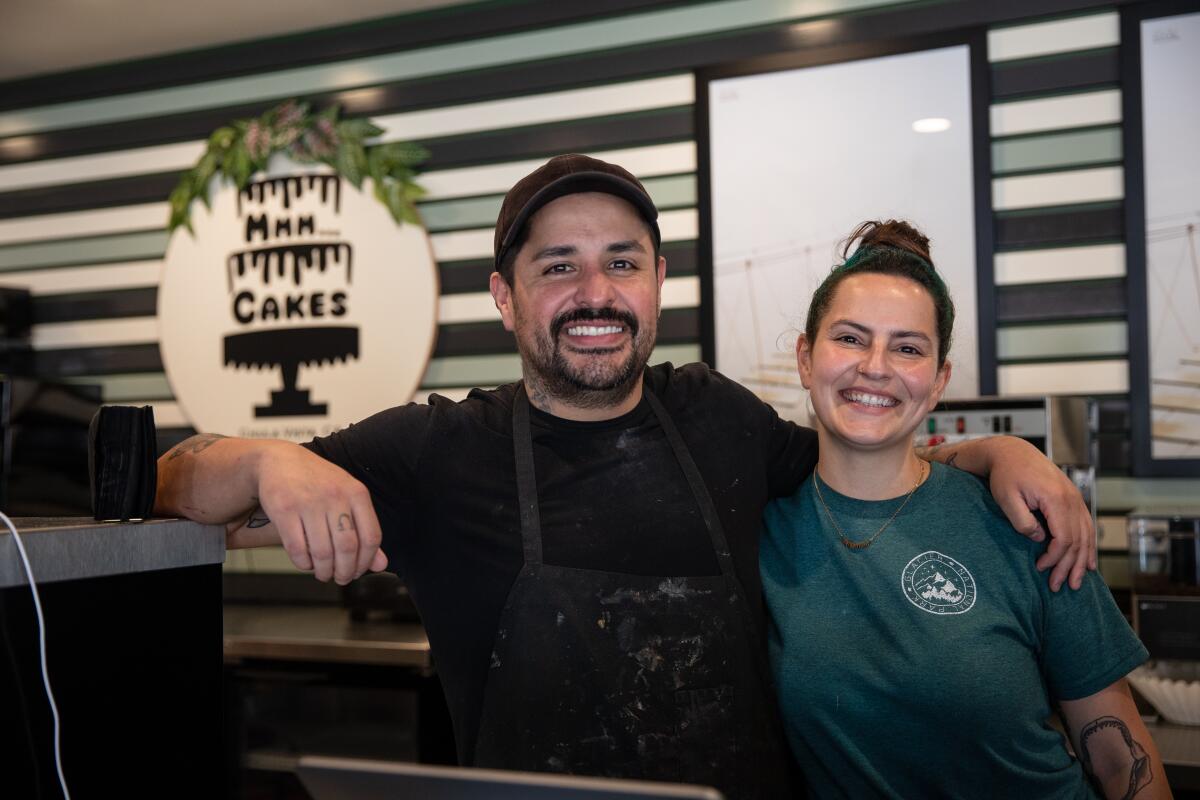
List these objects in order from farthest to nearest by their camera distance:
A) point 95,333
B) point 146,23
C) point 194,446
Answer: point 95,333 < point 146,23 < point 194,446

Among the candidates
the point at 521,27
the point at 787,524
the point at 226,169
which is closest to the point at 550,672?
the point at 787,524

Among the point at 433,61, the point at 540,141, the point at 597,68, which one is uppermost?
the point at 433,61

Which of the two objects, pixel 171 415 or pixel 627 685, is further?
pixel 171 415

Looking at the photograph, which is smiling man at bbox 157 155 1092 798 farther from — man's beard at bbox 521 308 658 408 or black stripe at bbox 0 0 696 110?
black stripe at bbox 0 0 696 110

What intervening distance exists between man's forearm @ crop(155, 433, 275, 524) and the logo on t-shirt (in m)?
0.99

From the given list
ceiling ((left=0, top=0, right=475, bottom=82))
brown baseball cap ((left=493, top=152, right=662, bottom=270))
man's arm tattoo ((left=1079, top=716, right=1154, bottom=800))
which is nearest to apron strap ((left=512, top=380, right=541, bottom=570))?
brown baseball cap ((left=493, top=152, right=662, bottom=270))

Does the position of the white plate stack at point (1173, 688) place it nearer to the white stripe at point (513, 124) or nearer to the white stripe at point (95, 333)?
the white stripe at point (513, 124)

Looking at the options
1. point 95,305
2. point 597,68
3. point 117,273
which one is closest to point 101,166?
point 117,273

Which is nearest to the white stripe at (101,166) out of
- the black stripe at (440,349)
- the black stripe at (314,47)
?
the black stripe at (314,47)

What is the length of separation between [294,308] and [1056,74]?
2.80 m

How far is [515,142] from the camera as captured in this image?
12.3ft

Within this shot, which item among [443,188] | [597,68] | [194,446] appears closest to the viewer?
[194,446]

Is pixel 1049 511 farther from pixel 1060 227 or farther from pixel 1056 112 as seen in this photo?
pixel 1056 112

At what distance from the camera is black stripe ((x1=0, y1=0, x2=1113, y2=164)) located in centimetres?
322
